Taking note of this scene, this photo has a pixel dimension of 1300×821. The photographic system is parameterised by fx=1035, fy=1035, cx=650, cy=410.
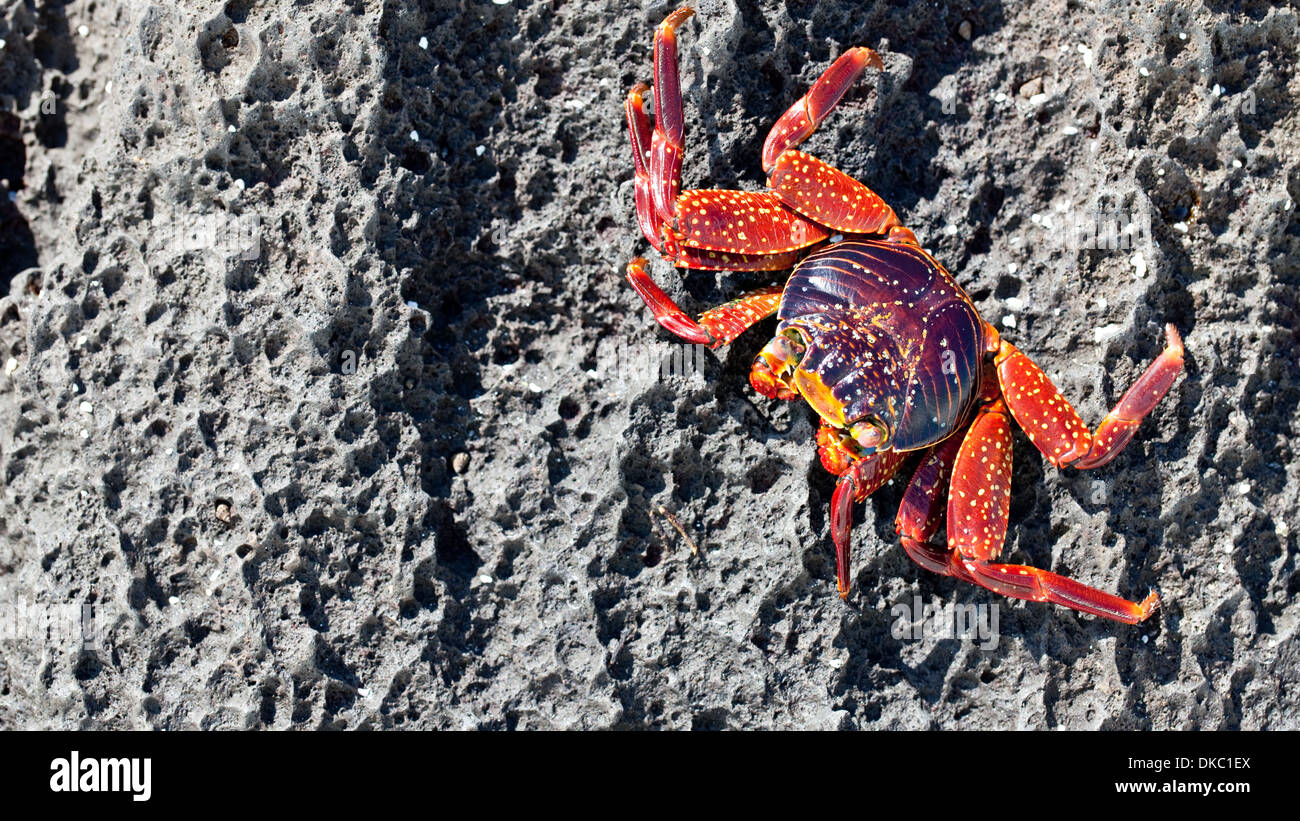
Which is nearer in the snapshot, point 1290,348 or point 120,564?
point 120,564

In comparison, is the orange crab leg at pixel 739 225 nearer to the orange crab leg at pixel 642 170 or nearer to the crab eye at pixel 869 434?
the orange crab leg at pixel 642 170

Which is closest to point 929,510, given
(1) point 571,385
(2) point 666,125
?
(1) point 571,385

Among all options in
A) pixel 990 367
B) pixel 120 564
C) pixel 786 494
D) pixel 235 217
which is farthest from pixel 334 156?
pixel 990 367

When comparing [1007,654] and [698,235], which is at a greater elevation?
[698,235]

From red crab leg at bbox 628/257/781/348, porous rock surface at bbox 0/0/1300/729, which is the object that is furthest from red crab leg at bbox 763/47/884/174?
red crab leg at bbox 628/257/781/348

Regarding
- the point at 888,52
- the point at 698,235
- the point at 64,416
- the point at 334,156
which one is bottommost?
the point at 64,416

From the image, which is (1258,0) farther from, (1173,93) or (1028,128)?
(1028,128)

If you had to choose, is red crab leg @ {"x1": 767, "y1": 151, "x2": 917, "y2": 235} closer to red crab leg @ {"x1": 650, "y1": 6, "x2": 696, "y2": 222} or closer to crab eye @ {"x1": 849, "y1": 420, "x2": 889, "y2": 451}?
red crab leg @ {"x1": 650, "y1": 6, "x2": 696, "y2": 222}

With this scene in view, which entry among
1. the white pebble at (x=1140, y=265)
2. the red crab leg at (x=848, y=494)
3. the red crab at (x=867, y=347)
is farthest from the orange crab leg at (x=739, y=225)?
the white pebble at (x=1140, y=265)
